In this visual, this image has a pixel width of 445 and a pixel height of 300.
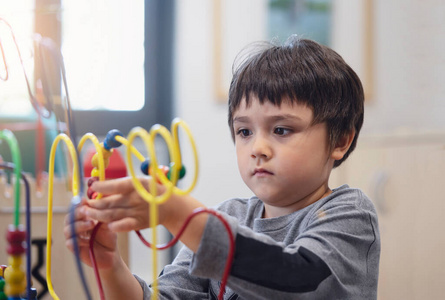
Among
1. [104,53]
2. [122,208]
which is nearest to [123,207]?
[122,208]

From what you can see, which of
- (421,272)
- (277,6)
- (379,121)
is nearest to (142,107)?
(277,6)

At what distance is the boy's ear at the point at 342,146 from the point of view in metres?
0.77

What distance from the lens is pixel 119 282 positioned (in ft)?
2.13

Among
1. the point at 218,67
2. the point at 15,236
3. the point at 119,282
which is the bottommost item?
the point at 119,282

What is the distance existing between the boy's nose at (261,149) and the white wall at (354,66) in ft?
4.18

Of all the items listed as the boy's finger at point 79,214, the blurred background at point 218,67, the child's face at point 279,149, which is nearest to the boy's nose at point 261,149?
the child's face at point 279,149

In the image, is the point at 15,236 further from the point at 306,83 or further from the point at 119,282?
the point at 306,83

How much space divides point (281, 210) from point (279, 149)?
0.12m

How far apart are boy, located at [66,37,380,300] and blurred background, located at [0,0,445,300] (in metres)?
0.88

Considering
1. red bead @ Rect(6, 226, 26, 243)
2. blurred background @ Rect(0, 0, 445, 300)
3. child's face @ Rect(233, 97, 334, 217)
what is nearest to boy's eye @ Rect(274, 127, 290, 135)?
child's face @ Rect(233, 97, 334, 217)

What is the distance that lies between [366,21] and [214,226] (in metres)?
1.73

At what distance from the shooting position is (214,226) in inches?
20.0

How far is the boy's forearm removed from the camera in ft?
2.10

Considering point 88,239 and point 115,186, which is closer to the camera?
point 115,186
